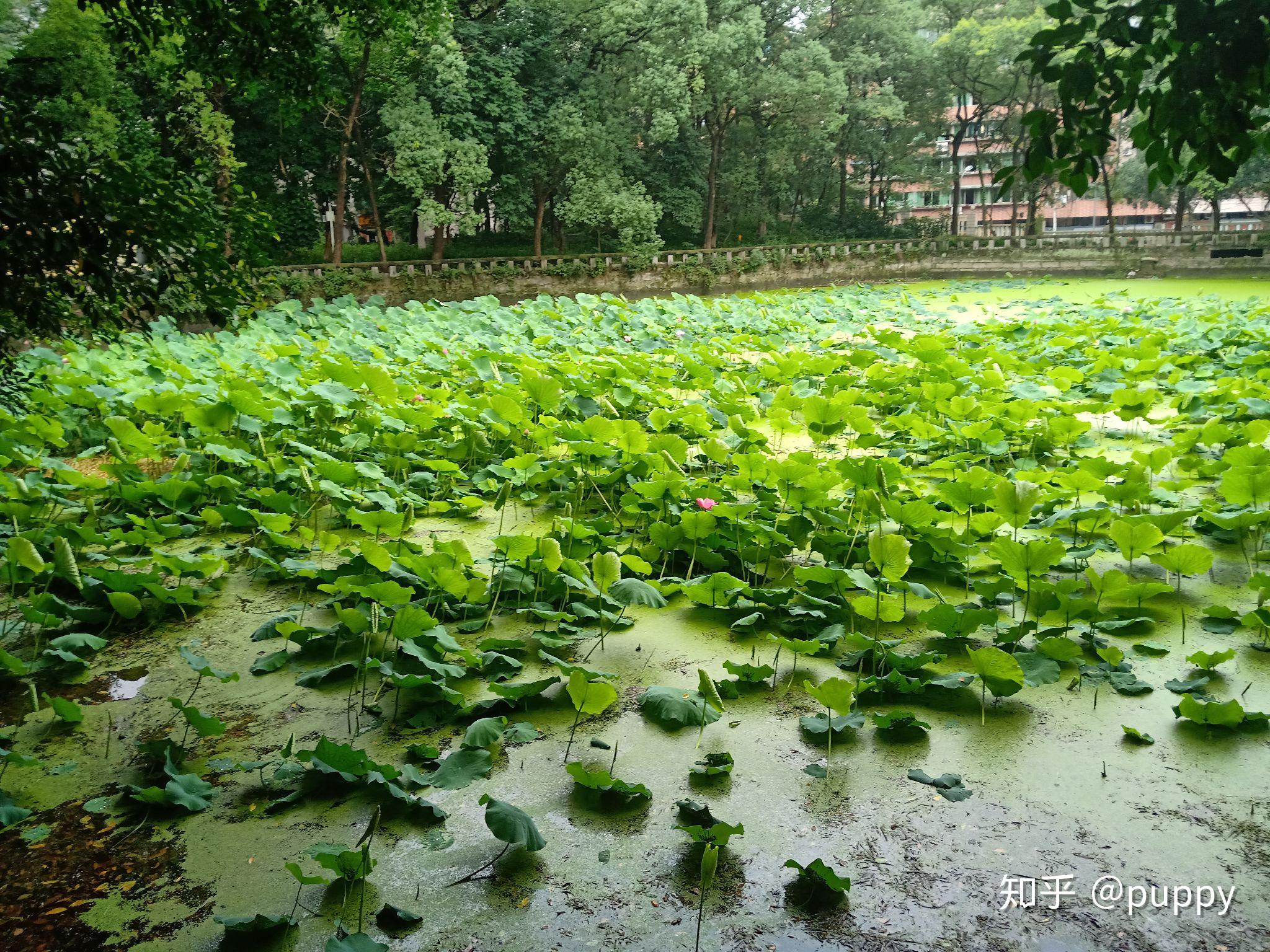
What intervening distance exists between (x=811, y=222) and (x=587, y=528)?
83.2 feet

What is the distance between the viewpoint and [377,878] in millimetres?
1796

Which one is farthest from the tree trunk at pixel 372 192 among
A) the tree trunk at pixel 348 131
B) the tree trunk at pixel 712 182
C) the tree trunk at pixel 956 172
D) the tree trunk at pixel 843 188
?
the tree trunk at pixel 956 172

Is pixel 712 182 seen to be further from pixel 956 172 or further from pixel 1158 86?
pixel 1158 86

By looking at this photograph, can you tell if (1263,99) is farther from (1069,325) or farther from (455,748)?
(1069,325)

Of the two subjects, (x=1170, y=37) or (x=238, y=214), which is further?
(x=238, y=214)

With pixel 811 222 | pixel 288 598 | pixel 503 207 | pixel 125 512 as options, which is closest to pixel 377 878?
pixel 288 598

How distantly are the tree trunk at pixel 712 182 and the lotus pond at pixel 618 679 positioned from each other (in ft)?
59.9

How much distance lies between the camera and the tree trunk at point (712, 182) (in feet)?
72.5

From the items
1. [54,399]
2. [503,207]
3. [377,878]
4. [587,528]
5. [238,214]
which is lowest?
[377,878]

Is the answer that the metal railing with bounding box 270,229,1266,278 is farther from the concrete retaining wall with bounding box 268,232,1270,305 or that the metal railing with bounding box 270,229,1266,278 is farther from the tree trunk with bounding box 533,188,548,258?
the tree trunk with bounding box 533,188,548,258

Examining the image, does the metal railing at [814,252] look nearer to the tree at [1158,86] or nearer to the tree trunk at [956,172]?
the tree trunk at [956,172]

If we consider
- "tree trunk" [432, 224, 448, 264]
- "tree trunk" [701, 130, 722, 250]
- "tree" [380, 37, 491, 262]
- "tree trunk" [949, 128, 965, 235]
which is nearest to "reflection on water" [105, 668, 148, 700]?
"tree" [380, 37, 491, 262]

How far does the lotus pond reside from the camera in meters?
1.74

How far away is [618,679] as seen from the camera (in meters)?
2.49
